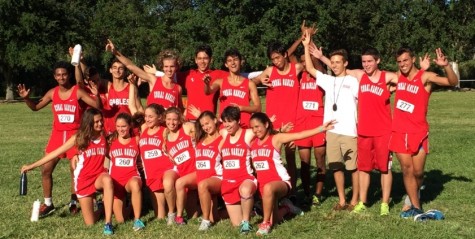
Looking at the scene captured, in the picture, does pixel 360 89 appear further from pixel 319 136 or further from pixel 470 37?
pixel 470 37

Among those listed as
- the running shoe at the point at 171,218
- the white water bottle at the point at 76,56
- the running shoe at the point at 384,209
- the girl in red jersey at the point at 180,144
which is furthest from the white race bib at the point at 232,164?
the white water bottle at the point at 76,56

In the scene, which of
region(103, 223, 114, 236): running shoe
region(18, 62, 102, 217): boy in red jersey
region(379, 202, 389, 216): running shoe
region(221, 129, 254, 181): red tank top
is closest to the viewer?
→ region(103, 223, 114, 236): running shoe

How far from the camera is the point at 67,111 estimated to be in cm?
764

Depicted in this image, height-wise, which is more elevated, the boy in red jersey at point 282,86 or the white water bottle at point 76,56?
the white water bottle at point 76,56

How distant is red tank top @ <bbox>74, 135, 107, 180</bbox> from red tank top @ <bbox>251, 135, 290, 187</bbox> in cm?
194

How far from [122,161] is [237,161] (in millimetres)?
1463

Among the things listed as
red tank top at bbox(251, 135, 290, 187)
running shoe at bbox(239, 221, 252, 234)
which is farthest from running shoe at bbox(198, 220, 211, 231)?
red tank top at bbox(251, 135, 290, 187)

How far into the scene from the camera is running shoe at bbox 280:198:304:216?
725cm

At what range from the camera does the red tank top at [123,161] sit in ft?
23.3

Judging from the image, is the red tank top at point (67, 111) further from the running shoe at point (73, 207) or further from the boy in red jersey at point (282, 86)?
the boy in red jersey at point (282, 86)

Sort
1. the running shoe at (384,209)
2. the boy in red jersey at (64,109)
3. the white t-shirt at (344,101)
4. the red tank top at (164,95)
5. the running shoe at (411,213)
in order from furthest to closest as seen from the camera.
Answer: the red tank top at (164,95)
the boy in red jersey at (64,109)
the white t-shirt at (344,101)
the running shoe at (384,209)
the running shoe at (411,213)

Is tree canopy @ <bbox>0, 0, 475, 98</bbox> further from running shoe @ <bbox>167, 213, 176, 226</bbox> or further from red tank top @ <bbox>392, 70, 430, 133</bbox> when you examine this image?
red tank top @ <bbox>392, 70, 430, 133</bbox>

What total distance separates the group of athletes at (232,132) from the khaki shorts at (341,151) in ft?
0.05

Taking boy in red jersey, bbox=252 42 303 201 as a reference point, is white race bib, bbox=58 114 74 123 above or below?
below
